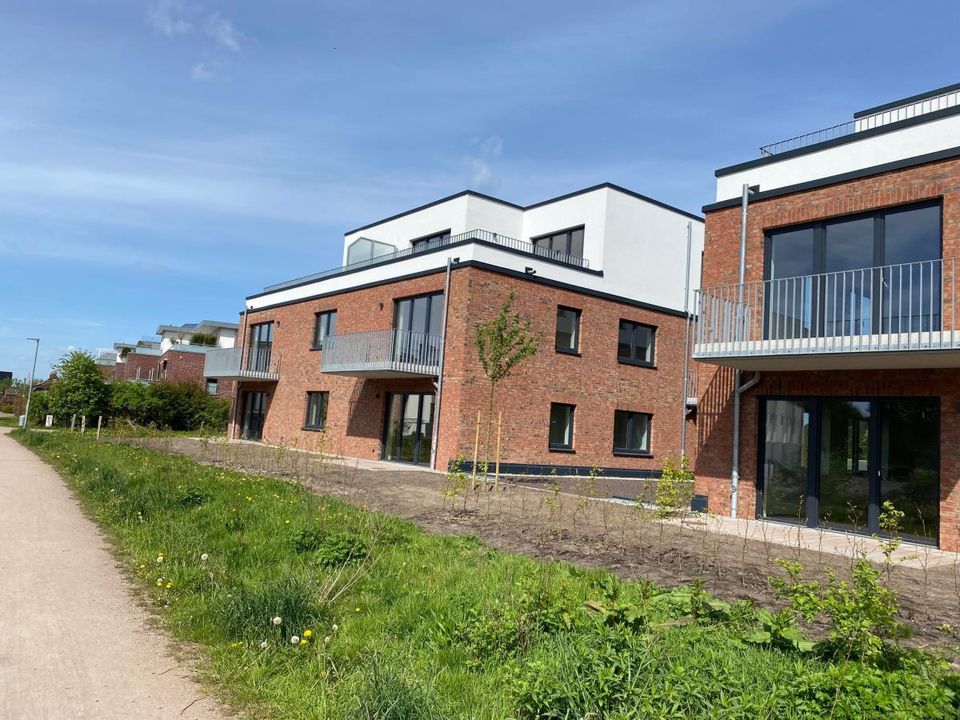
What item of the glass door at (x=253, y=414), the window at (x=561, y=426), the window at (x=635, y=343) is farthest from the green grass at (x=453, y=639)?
the glass door at (x=253, y=414)

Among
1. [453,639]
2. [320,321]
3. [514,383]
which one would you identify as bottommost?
[453,639]

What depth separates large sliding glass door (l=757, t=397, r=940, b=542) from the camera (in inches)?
409

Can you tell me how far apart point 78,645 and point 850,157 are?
12.1 meters

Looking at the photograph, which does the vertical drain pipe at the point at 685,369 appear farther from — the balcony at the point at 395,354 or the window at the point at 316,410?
the window at the point at 316,410

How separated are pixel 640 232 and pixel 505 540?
17239 mm

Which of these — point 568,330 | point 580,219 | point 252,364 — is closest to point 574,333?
point 568,330

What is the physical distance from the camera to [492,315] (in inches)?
765

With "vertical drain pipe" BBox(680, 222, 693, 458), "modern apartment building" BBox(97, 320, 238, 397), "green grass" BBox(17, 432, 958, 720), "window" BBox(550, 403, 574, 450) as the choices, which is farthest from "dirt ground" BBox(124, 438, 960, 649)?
"modern apartment building" BBox(97, 320, 238, 397)

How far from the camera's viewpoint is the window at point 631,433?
22391 millimetres

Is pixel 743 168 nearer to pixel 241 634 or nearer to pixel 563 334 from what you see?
pixel 563 334

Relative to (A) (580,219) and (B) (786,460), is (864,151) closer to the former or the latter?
(B) (786,460)

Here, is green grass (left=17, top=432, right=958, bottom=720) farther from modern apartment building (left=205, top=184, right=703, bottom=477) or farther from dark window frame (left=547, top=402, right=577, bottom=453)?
dark window frame (left=547, top=402, right=577, bottom=453)

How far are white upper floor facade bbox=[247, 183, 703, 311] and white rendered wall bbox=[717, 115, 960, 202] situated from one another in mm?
8064

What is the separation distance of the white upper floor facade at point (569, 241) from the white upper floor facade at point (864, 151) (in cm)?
829
